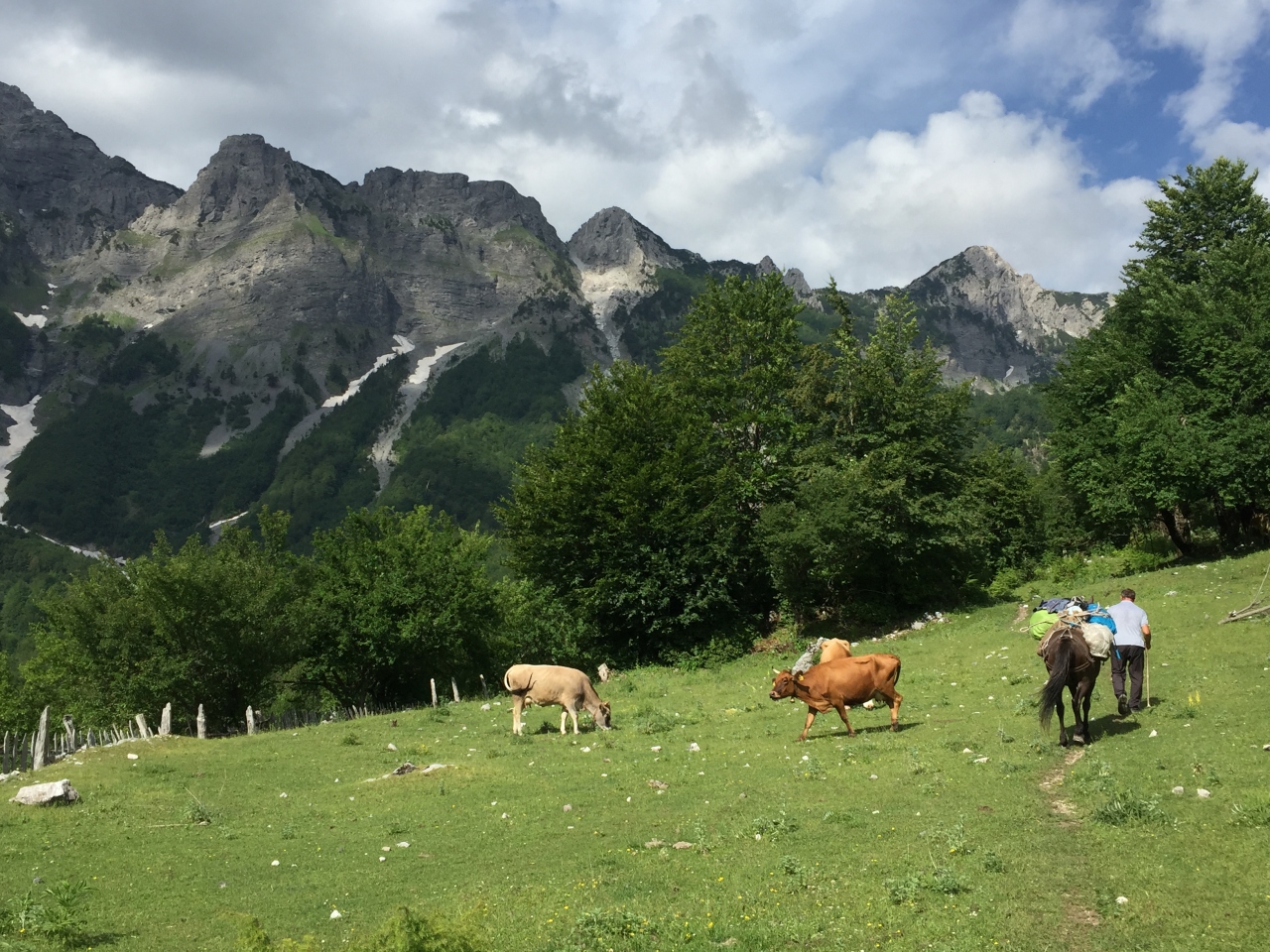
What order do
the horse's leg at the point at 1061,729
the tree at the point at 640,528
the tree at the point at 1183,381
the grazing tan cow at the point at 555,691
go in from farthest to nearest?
the tree at the point at 640,528, the tree at the point at 1183,381, the grazing tan cow at the point at 555,691, the horse's leg at the point at 1061,729

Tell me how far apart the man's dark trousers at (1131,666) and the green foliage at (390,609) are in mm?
33491

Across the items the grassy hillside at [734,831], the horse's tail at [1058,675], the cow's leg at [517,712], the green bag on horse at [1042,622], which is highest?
the green bag on horse at [1042,622]

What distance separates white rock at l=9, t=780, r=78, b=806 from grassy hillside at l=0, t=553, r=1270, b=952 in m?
0.45

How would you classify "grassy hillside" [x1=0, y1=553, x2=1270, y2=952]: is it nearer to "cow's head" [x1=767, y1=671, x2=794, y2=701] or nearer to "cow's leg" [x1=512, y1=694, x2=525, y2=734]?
"cow's leg" [x1=512, y1=694, x2=525, y2=734]

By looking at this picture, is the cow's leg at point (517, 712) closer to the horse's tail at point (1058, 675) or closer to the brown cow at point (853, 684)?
the brown cow at point (853, 684)

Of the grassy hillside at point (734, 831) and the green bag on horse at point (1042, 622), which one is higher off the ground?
the green bag on horse at point (1042, 622)

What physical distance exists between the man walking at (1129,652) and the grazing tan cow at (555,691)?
13044 millimetres

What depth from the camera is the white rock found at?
17.6 metres

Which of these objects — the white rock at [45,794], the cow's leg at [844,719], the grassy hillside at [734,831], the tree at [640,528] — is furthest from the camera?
the tree at [640,528]

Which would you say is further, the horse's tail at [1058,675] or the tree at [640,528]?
the tree at [640,528]

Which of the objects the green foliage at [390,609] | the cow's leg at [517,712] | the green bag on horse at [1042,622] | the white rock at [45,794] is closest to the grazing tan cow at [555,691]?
the cow's leg at [517,712]

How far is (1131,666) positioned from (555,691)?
47.1 feet

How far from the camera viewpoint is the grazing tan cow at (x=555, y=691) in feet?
81.3

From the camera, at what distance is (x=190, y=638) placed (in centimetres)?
4150
